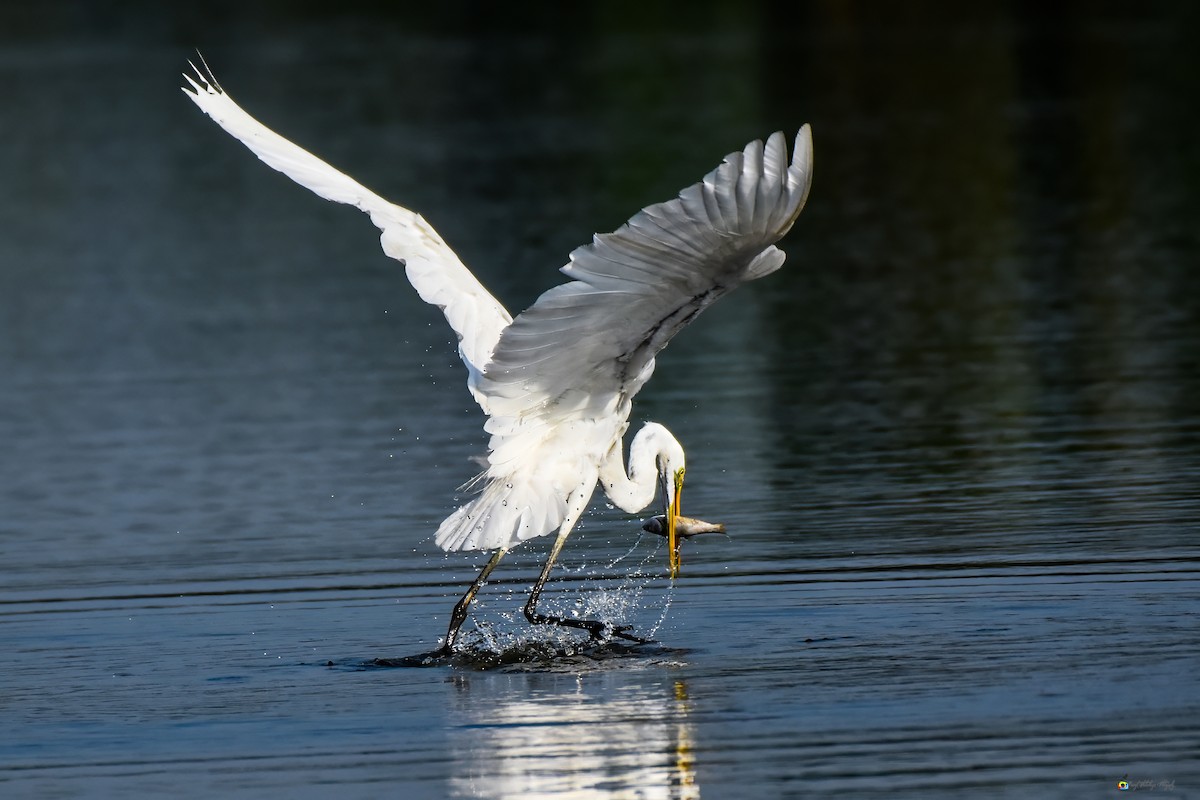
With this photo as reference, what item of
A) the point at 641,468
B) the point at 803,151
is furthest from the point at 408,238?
the point at 803,151

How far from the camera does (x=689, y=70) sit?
51.8 meters

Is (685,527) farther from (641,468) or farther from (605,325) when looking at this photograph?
(605,325)

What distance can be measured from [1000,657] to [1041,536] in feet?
8.48

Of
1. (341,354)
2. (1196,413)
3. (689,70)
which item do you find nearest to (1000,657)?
(1196,413)

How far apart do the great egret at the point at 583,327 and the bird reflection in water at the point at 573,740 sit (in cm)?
91

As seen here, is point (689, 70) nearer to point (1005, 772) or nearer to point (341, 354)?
point (341, 354)

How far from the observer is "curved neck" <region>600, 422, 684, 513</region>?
36.6ft

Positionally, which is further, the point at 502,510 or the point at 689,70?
the point at 689,70

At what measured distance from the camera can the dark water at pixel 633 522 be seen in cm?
891

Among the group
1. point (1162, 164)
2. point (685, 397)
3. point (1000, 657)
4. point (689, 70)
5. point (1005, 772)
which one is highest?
point (689, 70)

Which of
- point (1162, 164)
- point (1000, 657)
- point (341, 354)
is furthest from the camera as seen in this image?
point (1162, 164)

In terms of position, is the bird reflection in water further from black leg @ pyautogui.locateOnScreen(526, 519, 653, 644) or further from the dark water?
black leg @ pyautogui.locateOnScreen(526, 519, 653, 644)

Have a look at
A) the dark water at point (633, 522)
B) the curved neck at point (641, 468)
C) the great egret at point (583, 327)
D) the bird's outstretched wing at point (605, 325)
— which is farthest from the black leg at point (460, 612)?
the curved neck at point (641, 468)

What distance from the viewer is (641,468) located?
1118cm
